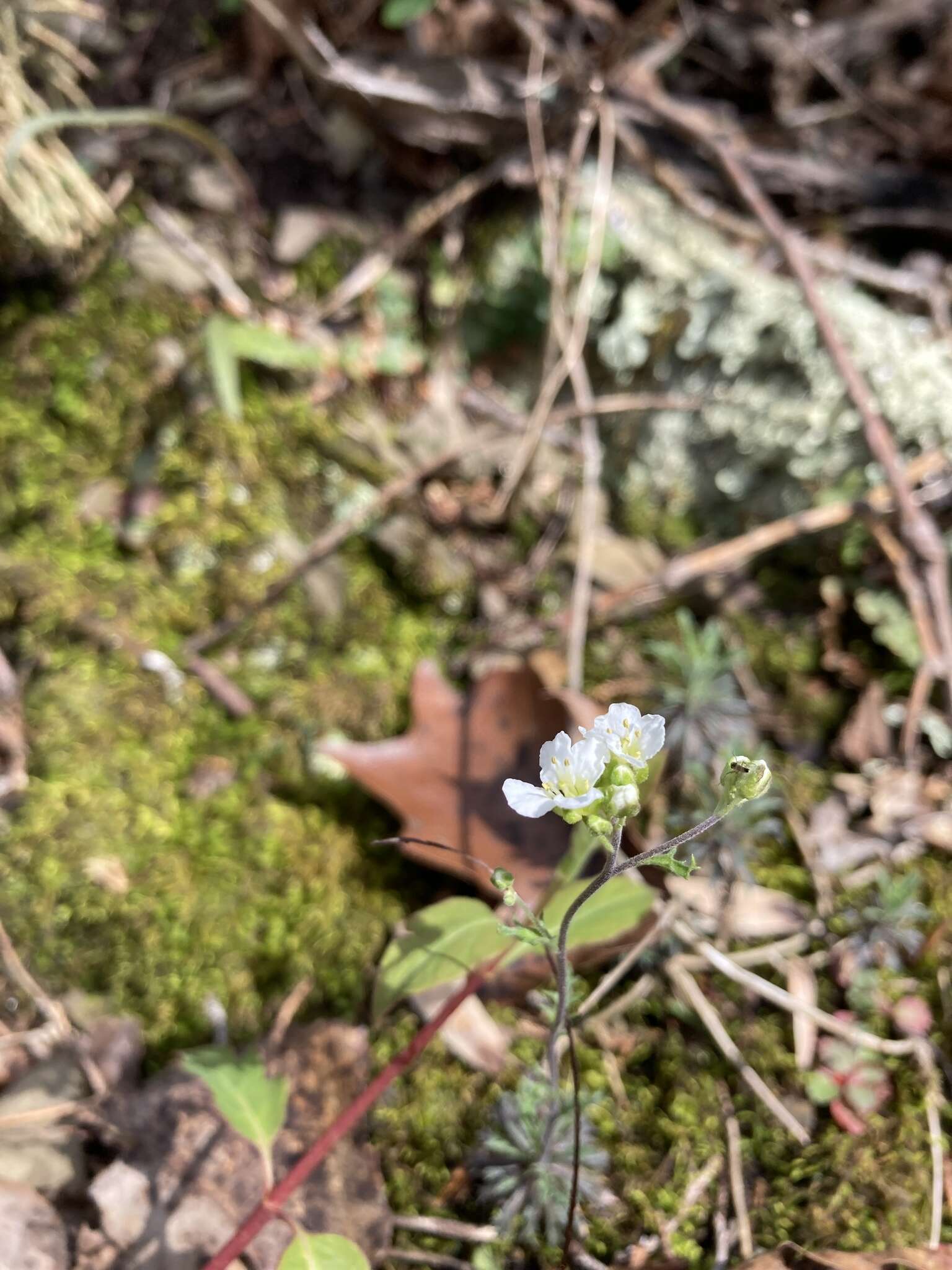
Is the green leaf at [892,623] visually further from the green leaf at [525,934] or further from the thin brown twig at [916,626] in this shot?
the green leaf at [525,934]

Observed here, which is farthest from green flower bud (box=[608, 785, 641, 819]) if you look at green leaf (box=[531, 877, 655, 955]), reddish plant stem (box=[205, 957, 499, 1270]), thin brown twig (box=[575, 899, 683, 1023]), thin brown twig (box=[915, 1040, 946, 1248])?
thin brown twig (box=[915, 1040, 946, 1248])

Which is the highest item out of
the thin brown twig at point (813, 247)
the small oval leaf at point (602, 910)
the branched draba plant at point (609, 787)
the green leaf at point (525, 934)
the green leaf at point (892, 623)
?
the thin brown twig at point (813, 247)

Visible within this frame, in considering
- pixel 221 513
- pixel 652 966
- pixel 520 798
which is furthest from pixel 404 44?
pixel 652 966

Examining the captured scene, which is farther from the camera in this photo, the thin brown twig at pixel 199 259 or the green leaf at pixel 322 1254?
the thin brown twig at pixel 199 259

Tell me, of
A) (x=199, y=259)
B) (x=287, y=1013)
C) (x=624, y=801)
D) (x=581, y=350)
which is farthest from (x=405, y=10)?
(x=287, y=1013)

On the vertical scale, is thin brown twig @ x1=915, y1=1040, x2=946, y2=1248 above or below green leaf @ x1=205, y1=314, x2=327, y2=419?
below

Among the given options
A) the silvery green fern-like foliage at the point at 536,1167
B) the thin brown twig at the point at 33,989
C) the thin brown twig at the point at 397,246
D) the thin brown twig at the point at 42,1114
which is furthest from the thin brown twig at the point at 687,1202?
the thin brown twig at the point at 397,246

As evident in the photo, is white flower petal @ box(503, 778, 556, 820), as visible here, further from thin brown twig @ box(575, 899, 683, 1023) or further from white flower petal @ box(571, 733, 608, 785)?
thin brown twig @ box(575, 899, 683, 1023)

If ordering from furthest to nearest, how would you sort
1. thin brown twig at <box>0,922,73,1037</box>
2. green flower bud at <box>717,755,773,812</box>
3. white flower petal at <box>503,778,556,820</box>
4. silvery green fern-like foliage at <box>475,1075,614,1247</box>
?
thin brown twig at <box>0,922,73,1037</box>
silvery green fern-like foliage at <box>475,1075,614,1247</box>
white flower petal at <box>503,778,556,820</box>
green flower bud at <box>717,755,773,812</box>
